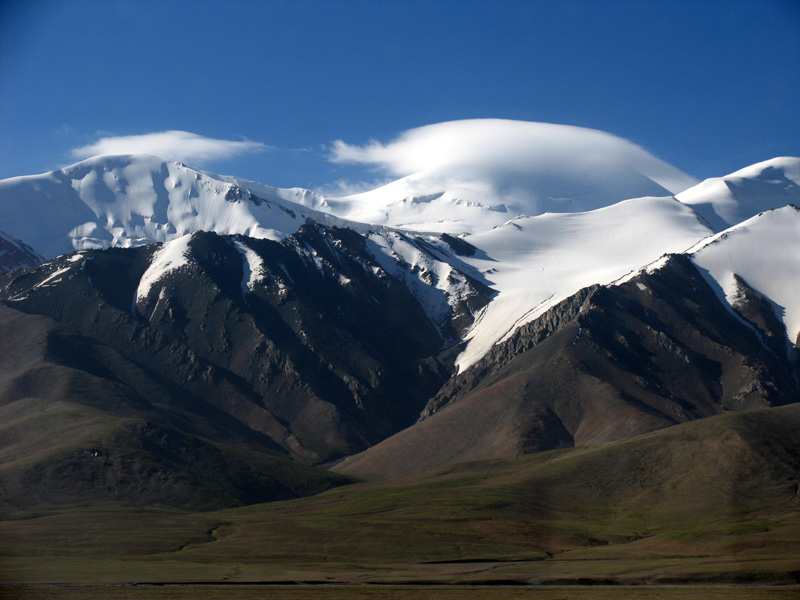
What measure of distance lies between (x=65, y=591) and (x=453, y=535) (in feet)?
241

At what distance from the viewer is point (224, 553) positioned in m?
148

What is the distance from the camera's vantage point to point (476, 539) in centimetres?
15688

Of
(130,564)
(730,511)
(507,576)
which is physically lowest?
(730,511)

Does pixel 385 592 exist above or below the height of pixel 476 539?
above

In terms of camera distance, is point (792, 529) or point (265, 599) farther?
point (792, 529)

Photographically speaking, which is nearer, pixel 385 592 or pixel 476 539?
pixel 385 592

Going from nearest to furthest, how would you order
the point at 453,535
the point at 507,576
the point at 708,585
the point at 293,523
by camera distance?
the point at 708,585 < the point at 507,576 < the point at 453,535 < the point at 293,523

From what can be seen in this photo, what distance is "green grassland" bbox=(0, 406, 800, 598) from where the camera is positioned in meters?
119

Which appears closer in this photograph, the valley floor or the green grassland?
the valley floor

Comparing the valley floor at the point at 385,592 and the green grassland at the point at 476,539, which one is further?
the green grassland at the point at 476,539

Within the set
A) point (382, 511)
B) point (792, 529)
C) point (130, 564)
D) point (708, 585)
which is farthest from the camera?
point (382, 511)

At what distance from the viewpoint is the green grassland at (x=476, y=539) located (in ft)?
391

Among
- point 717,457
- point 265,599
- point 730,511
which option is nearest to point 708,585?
point 265,599

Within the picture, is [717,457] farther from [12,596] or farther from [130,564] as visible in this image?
[12,596]
